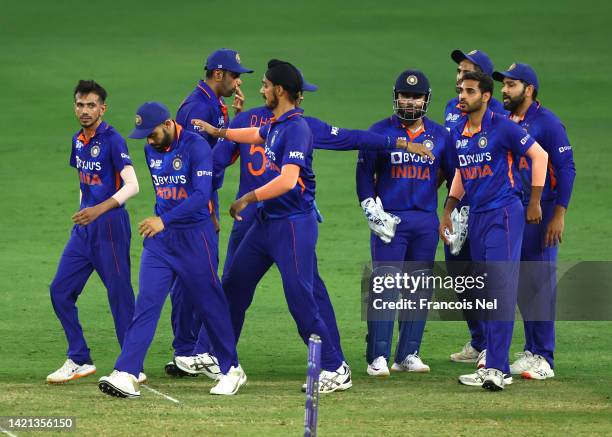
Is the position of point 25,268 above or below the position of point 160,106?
below

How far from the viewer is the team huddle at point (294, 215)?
32.5 feet

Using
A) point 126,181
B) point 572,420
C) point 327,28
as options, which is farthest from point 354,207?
point 327,28

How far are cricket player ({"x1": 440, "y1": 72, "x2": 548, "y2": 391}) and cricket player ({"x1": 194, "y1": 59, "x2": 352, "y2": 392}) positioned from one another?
3.63ft

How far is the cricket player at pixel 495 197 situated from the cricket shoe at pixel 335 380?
0.84 meters

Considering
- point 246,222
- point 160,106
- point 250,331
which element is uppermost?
point 160,106

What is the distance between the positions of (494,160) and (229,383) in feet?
7.94

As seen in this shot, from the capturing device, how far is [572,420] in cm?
906

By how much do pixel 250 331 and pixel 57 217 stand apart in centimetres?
651

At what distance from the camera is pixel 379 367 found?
10.9 m

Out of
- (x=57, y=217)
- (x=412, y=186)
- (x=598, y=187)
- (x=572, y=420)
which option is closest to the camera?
(x=572, y=420)

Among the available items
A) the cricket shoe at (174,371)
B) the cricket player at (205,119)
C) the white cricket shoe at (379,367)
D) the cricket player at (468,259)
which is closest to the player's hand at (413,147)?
the cricket player at (468,259)

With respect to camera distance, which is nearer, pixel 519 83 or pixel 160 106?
pixel 160 106

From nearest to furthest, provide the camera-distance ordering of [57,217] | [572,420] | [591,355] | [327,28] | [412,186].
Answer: [572,420] < [412,186] < [591,355] < [57,217] < [327,28]

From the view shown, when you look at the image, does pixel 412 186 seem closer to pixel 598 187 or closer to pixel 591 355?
pixel 591 355
